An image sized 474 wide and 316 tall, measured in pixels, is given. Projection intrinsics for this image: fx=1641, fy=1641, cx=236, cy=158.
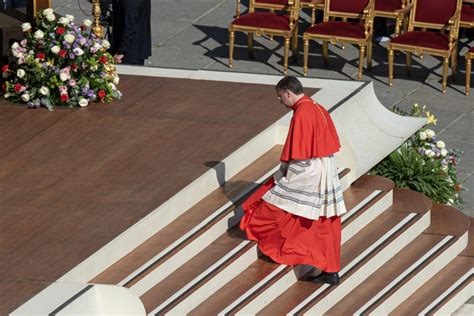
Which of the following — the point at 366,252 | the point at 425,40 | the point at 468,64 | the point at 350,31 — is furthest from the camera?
the point at 350,31

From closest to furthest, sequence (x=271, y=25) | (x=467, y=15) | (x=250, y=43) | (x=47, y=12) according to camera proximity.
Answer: (x=47, y=12), (x=271, y=25), (x=467, y=15), (x=250, y=43)

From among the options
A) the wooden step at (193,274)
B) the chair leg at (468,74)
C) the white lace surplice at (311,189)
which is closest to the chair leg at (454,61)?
the chair leg at (468,74)

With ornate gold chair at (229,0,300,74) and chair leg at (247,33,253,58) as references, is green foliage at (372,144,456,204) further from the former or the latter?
chair leg at (247,33,253,58)

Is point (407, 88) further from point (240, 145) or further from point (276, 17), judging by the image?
point (240, 145)

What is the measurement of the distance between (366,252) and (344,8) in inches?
239

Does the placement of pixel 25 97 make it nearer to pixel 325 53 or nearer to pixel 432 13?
pixel 325 53

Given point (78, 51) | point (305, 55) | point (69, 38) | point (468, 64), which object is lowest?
point (305, 55)

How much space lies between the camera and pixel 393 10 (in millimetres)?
19031

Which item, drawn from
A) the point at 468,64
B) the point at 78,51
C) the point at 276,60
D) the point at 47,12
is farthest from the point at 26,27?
the point at 468,64

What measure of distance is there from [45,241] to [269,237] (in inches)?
68.0

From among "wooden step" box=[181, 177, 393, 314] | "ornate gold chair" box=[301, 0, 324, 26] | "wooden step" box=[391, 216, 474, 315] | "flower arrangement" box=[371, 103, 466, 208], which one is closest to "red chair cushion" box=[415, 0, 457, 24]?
"ornate gold chair" box=[301, 0, 324, 26]

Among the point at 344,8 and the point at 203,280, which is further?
the point at 344,8

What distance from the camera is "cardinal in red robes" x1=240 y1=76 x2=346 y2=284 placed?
39.9ft

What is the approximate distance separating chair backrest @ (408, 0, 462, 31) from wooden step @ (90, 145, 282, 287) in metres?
5.15
